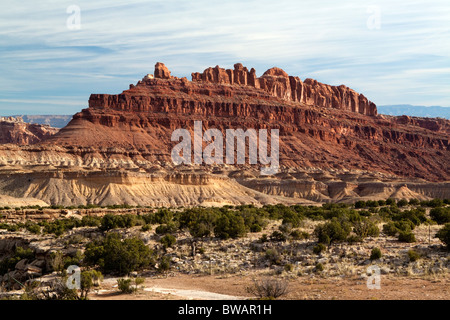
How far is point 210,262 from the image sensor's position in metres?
28.8

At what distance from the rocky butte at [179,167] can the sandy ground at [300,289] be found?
64.9 meters

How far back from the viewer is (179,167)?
14562cm

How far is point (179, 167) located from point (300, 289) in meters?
125

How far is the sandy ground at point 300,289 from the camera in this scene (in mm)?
19062

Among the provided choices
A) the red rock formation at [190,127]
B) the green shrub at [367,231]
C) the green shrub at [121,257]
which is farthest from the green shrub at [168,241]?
the red rock formation at [190,127]

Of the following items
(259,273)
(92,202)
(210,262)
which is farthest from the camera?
(92,202)

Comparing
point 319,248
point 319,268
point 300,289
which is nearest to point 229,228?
point 319,248

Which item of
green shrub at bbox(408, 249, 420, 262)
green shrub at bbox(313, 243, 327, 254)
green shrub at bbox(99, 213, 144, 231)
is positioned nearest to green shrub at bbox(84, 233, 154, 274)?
A: green shrub at bbox(313, 243, 327, 254)

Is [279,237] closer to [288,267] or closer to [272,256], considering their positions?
[272,256]

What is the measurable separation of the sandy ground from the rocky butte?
6491cm

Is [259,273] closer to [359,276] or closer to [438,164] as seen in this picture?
[359,276]

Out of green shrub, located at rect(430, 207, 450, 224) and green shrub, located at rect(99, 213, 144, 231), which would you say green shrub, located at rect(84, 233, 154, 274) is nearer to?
green shrub, located at rect(99, 213, 144, 231)
